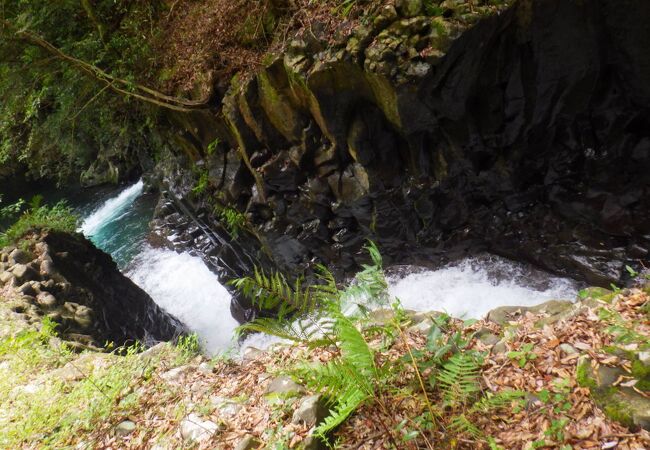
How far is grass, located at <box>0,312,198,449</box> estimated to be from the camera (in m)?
3.38

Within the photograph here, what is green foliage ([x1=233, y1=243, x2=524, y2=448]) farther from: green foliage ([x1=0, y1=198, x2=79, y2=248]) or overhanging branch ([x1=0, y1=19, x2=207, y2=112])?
green foliage ([x1=0, y1=198, x2=79, y2=248])

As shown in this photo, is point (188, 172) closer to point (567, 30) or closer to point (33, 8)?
point (33, 8)

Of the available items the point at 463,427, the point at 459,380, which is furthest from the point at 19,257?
the point at 463,427

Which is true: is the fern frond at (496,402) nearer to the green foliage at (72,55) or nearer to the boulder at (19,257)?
the boulder at (19,257)

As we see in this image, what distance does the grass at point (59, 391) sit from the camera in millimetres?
3385

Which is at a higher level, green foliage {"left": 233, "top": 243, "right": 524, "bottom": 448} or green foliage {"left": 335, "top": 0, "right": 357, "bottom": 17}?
green foliage {"left": 335, "top": 0, "right": 357, "bottom": 17}

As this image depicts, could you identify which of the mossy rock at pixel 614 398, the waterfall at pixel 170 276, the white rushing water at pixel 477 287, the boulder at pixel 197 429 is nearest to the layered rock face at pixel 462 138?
the white rushing water at pixel 477 287

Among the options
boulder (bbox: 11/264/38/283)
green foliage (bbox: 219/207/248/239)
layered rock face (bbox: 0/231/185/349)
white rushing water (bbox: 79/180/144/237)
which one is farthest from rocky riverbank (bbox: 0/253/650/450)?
white rushing water (bbox: 79/180/144/237)

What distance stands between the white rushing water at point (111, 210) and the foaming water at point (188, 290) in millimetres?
3871

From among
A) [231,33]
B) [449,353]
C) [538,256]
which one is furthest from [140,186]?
[449,353]

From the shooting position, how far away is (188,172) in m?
9.91

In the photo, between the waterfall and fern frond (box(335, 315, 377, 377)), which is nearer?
fern frond (box(335, 315, 377, 377))

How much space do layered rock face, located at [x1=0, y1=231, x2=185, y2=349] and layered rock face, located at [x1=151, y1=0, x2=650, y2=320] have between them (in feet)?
11.6

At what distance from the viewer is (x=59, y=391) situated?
385 centimetres
